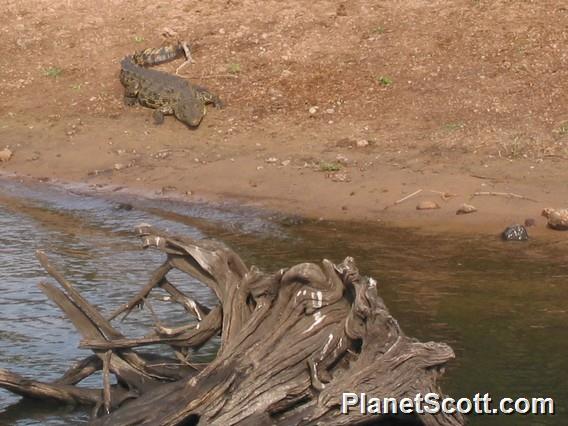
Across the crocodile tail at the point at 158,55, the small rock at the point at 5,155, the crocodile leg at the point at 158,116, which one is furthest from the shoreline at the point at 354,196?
the crocodile tail at the point at 158,55

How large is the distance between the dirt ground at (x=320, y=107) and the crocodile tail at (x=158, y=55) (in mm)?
190

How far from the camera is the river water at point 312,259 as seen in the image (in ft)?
25.4

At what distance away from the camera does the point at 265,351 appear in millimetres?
6277

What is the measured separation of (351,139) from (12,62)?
17.4 feet

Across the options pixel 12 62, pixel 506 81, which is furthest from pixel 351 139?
pixel 12 62

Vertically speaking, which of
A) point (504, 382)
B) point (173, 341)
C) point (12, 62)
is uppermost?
point (12, 62)

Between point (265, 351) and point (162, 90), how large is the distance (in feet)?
28.2

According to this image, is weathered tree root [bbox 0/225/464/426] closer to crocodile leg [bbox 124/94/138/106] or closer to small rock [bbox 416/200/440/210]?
small rock [bbox 416/200/440/210]

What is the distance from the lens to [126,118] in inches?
567

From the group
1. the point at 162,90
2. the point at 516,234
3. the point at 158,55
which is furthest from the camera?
the point at 158,55

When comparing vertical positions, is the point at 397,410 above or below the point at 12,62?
below

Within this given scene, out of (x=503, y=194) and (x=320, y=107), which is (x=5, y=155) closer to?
(x=320, y=107)

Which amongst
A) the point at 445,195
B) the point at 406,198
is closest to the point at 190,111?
the point at 406,198

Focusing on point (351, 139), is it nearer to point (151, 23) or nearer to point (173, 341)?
point (151, 23)
